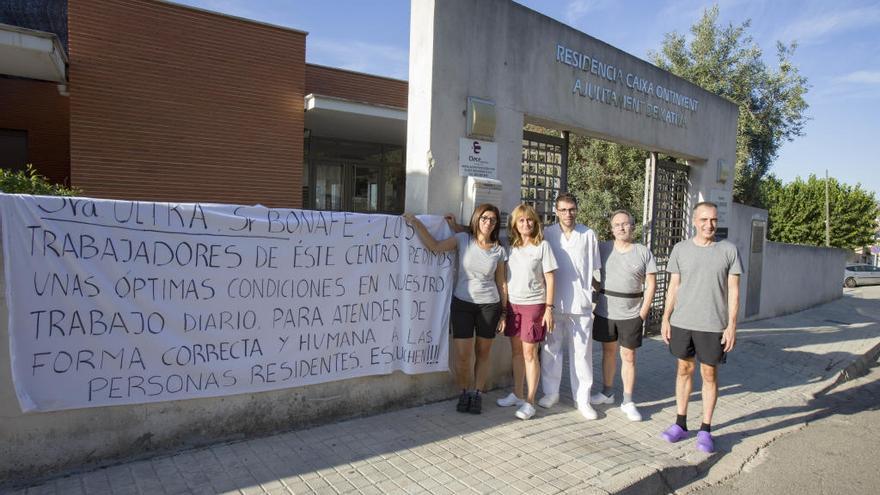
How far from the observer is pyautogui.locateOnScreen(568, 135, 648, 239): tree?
56.6 ft

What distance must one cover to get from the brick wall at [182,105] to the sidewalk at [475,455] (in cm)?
822

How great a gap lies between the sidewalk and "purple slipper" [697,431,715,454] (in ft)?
0.20

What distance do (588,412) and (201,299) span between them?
11.1 feet

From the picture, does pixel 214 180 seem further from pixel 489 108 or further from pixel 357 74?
pixel 489 108

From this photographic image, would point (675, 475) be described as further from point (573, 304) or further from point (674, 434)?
point (573, 304)

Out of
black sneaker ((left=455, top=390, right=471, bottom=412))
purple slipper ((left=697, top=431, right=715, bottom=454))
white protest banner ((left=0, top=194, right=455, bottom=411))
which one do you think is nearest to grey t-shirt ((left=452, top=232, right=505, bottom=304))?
white protest banner ((left=0, top=194, right=455, bottom=411))

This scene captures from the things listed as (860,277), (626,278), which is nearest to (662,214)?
A: (626,278)

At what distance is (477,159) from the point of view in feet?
17.0

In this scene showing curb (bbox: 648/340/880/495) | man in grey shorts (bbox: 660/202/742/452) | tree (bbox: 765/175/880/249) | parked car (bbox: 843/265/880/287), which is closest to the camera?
curb (bbox: 648/340/880/495)

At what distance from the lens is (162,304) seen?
3.56m

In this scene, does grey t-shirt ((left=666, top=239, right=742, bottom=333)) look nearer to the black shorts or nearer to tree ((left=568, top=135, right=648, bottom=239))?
the black shorts

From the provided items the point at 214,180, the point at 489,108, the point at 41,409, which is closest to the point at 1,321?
the point at 41,409

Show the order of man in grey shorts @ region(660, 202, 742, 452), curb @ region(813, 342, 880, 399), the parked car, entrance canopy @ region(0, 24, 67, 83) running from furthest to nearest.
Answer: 1. the parked car
2. entrance canopy @ region(0, 24, 67, 83)
3. curb @ region(813, 342, 880, 399)
4. man in grey shorts @ region(660, 202, 742, 452)

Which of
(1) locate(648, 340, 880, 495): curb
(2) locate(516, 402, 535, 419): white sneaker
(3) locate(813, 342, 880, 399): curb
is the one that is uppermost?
(2) locate(516, 402, 535, 419): white sneaker
